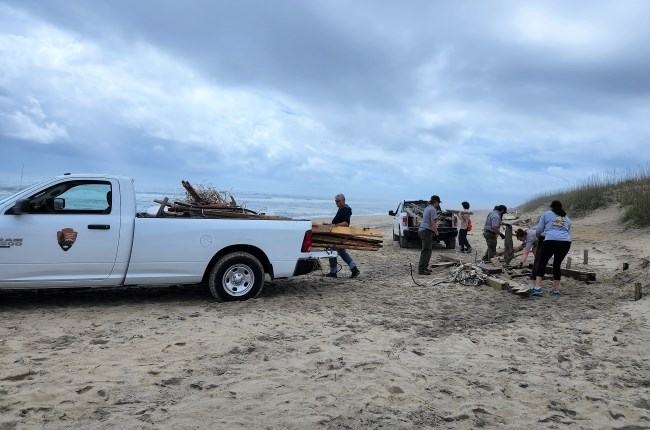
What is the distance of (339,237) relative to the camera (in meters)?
8.73

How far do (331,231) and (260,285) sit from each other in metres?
1.83

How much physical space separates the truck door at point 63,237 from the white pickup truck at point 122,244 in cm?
A: 1

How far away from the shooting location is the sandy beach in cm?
371

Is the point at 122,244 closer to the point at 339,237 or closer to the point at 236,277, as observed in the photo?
the point at 236,277

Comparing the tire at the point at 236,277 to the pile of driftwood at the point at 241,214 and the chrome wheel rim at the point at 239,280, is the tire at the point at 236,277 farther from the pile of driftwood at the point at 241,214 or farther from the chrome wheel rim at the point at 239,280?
the pile of driftwood at the point at 241,214

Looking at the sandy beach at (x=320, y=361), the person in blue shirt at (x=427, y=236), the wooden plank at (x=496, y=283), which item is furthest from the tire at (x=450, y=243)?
the sandy beach at (x=320, y=361)

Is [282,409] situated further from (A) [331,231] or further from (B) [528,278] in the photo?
(B) [528,278]

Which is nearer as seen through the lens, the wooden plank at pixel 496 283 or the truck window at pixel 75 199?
the truck window at pixel 75 199

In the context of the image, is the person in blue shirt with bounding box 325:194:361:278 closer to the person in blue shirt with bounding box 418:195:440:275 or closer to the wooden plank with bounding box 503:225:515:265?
the person in blue shirt with bounding box 418:195:440:275

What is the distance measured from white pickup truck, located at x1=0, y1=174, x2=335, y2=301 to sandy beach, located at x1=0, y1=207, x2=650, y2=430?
1.42 feet

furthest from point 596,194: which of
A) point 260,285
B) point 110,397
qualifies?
point 110,397

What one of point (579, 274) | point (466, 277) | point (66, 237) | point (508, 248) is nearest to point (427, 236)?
point (466, 277)

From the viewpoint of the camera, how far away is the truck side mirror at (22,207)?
6211 millimetres

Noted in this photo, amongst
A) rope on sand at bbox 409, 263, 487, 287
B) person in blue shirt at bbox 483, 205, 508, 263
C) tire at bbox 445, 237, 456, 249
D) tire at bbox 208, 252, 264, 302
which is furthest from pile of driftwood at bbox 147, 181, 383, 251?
tire at bbox 445, 237, 456, 249
